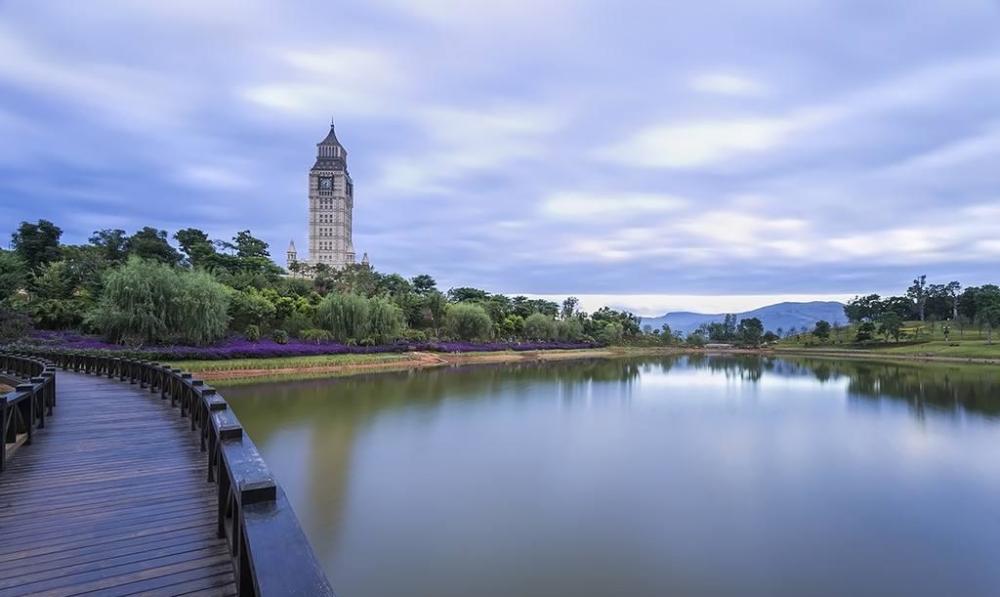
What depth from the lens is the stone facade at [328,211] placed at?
89.7 m

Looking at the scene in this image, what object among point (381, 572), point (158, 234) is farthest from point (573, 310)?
point (381, 572)

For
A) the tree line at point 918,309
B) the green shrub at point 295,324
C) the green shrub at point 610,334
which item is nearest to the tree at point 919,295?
the tree line at point 918,309

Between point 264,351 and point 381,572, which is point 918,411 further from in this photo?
point 264,351

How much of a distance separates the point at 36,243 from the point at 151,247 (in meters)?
5.85

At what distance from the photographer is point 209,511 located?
12.4ft

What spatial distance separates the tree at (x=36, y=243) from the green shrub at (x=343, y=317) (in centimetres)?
Result: 1697

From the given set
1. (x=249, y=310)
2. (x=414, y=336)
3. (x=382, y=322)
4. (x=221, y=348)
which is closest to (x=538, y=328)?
(x=414, y=336)

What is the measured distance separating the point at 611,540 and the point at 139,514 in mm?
4956

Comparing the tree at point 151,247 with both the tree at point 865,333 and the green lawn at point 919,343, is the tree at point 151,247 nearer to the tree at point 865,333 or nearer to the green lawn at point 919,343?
the green lawn at point 919,343

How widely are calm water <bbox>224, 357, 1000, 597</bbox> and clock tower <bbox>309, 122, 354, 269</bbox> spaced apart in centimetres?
7630

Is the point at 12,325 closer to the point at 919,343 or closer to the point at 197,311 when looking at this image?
the point at 197,311

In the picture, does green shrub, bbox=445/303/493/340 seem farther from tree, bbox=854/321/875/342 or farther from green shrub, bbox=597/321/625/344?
tree, bbox=854/321/875/342

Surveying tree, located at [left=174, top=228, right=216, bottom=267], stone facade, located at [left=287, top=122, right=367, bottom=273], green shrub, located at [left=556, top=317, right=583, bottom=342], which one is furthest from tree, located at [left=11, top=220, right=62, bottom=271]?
stone facade, located at [left=287, top=122, right=367, bottom=273]

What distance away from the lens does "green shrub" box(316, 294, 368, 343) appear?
30.4 m
